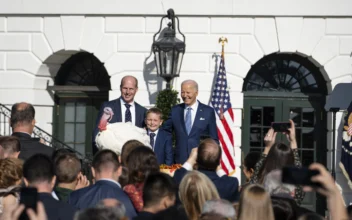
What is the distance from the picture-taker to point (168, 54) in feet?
48.1

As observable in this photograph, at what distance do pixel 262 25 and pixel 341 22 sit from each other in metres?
1.45

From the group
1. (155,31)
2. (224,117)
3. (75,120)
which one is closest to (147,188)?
(224,117)

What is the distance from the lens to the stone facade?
593 inches

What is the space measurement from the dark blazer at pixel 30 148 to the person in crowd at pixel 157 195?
10.6ft

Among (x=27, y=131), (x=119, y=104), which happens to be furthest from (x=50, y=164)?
(x=119, y=104)

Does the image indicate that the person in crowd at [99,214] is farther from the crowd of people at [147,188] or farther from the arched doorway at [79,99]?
the arched doorway at [79,99]

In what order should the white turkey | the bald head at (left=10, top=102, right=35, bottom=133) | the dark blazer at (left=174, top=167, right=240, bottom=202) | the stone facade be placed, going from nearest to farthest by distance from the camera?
1. the dark blazer at (left=174, top=167, right=240, bottom=202)
2. the bald head at (left=10, top=102, right=35, bottom=133)
3. the white turkey
4. the stone facade

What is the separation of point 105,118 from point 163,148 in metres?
→ 1.17

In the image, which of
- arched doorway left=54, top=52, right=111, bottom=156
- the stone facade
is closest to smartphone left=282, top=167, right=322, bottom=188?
the stone facade

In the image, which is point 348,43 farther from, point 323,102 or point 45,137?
point 45,137

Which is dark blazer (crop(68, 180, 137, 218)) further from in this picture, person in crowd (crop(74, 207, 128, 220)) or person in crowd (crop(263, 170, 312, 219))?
person in crowd (crop(74, 207, 128, 220))

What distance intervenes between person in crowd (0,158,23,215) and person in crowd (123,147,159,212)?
3.18 feet

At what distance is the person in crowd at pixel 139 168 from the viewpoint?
23.9 ft

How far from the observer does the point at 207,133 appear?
11883 millimetres
